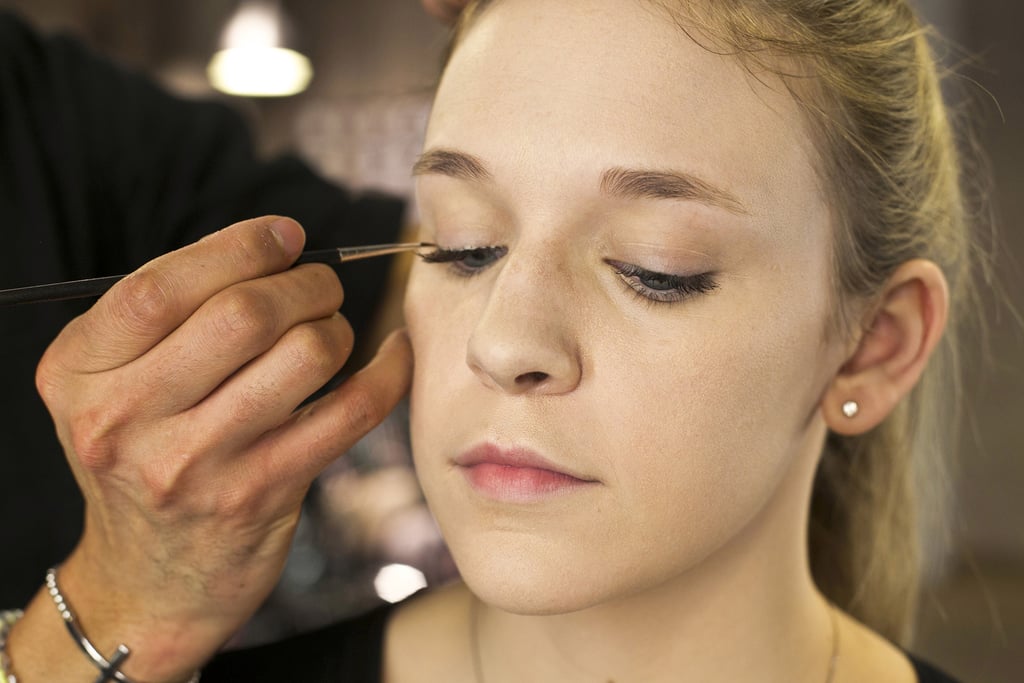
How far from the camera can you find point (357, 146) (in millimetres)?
5168

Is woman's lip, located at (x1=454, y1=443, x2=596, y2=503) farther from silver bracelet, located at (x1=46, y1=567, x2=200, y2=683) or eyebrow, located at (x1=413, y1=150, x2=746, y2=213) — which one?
silver bracelet, located at (x1=46, y1=567, x2=200, y2=683)

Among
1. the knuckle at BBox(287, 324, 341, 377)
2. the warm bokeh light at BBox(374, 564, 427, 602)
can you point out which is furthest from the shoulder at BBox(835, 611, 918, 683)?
the warm bokeh light at BBox(374, 564, 427, 602)

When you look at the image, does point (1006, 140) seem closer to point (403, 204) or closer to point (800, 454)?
point (403, 204)

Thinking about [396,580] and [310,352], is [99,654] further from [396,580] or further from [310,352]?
[396,580]

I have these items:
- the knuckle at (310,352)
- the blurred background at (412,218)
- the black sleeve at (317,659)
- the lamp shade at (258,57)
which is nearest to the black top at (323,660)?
the black sleeve at (317,659)

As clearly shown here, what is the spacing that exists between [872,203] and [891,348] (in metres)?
0.16

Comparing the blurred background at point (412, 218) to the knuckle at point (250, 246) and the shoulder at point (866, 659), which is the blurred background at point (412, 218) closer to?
the shoulder at point (866, 659)

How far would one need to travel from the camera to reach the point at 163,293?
849 millimetres

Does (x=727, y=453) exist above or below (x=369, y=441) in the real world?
above

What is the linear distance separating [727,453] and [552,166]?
301 mm

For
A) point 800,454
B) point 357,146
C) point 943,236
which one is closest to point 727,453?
point 800,454

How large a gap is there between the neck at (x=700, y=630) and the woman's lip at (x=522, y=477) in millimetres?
205

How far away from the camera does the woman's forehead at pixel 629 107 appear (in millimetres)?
898

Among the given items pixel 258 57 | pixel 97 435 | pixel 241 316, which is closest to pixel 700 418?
pixel 241 316
